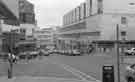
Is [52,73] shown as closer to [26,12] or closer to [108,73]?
[108,73]

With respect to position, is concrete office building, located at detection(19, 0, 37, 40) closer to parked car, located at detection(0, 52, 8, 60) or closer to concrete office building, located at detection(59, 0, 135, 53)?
concrete office building, located at detection(59, 0, 135, 53)

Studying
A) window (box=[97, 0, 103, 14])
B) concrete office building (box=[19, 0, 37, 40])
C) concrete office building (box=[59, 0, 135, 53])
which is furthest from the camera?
concrete office building (box=[19, 0, 37, 40])

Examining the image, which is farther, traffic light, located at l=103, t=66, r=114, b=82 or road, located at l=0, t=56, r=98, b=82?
road, located at l=0, t=56, r=98, b=82

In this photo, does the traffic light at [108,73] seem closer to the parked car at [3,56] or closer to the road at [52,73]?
the road at [52,73]

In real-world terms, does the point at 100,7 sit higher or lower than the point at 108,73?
higher

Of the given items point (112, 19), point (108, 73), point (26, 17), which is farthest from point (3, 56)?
point (26, 17)

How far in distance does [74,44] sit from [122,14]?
3854 cm

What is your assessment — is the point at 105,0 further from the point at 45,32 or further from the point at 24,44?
the point at 45,32

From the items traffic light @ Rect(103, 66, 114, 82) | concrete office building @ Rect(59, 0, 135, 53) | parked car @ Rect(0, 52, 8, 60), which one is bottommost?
parked car @ Rect(0, 52, 8, 60)

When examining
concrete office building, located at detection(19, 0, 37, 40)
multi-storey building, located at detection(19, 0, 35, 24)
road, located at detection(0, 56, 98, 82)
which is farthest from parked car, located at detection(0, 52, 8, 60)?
multi-storey building, located at detection(19, 0, 35, 24)

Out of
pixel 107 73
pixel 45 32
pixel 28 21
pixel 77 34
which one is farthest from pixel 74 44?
pixel 107 73

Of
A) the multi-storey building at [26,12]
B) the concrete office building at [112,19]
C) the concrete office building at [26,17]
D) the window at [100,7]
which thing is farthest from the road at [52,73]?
the multi-storey building at [26,12]

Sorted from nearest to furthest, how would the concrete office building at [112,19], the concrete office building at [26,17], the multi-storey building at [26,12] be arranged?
1. the concrete office building at [112,19]
2. the concrete office building at [26,17]
3. the multi-storey building at [26,12]

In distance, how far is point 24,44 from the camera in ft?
189
